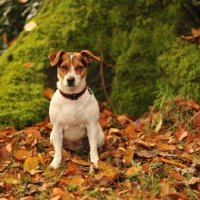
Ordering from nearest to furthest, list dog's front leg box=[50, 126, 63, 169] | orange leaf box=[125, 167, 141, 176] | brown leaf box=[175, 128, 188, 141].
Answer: orange leaf box=[125, 167, 141, 176] < dog's front leg box=[50, 126, 63, 169] < brown leaf box=[175, 128, 188, 141]

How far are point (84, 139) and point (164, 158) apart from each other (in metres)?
1.01

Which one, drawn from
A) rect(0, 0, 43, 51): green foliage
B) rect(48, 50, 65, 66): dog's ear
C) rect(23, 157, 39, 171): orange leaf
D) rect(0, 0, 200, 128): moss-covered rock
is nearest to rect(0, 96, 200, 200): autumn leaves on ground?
rect(23, 157, 39, 171): orange leaf

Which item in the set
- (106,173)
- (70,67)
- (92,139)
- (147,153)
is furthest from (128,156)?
(70,67)

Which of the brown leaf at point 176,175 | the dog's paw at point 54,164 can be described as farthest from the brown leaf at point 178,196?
the dog's paw at point 54,164

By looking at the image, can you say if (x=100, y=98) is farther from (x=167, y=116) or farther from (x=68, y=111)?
(x=68, y=111)

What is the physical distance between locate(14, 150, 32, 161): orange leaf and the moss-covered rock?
1.42m

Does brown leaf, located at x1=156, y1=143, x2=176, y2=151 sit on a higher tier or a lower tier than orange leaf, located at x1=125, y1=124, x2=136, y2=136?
higher

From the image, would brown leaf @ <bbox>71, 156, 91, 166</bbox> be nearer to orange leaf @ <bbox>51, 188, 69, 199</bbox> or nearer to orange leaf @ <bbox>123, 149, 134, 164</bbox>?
orange leaf @ <bbox>123, 149, 134, 164</bbox>

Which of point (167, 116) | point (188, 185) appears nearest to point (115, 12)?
point (167, 116)

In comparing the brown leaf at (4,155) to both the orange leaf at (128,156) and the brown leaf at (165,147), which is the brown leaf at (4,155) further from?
the brown leaf at (165,147)

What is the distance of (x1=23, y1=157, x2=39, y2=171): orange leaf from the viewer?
200 inches

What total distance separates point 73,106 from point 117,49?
237cm

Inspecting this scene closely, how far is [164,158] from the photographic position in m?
5.07

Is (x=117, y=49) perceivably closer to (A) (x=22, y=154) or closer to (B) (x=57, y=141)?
(B) (x=57, y=141)
